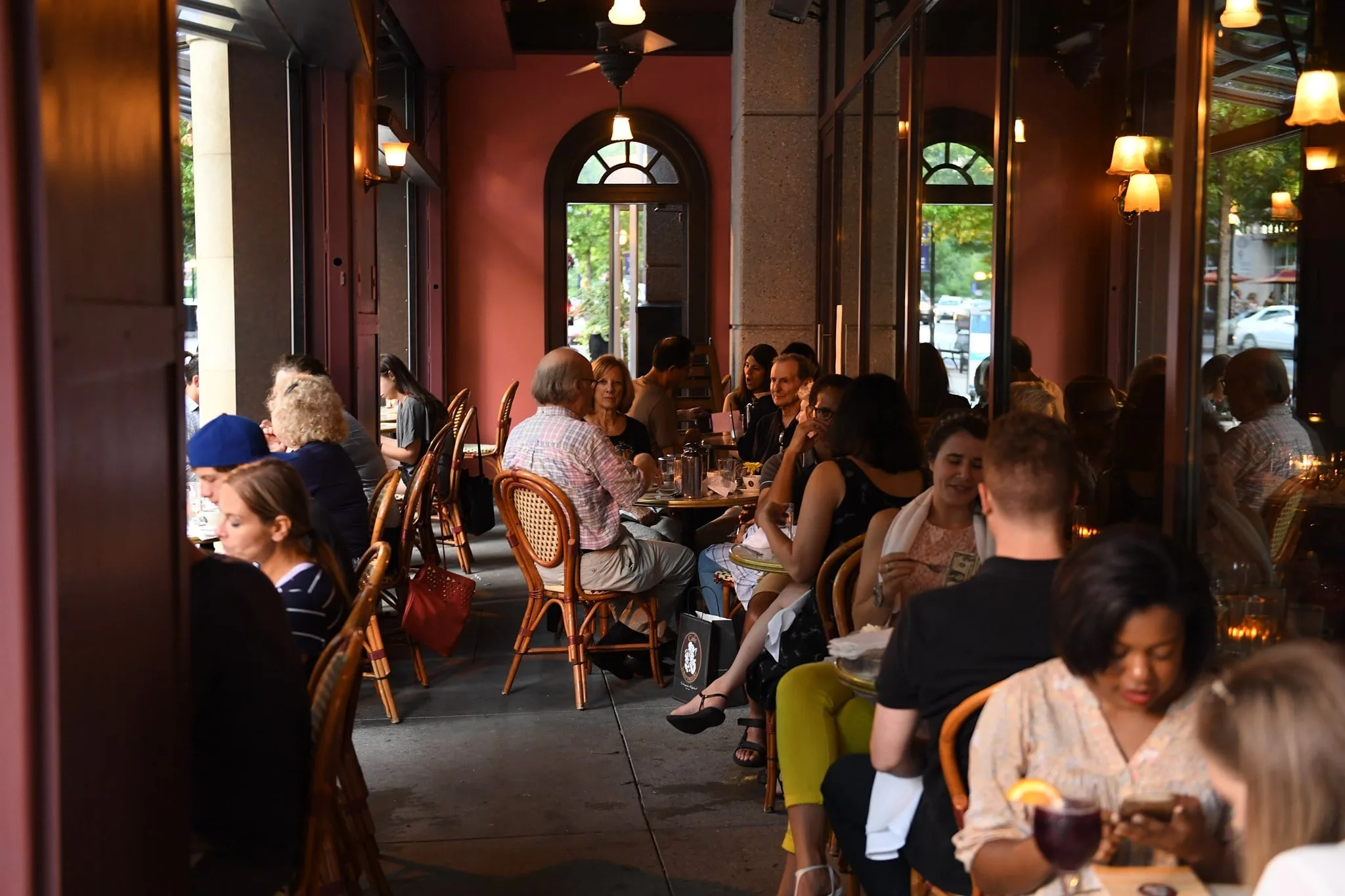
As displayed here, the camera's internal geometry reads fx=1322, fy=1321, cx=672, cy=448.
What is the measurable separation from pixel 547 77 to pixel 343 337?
17.9ft

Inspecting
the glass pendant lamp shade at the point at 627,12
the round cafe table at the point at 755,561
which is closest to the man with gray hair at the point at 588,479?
the round cafe table at the point at 755,561

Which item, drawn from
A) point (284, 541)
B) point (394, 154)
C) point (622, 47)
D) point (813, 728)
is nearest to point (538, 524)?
point (284, 541)

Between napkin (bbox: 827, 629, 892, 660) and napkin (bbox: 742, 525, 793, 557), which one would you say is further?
napkin (bbox: 742, 525, 793, 557)

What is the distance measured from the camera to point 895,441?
13.2ft

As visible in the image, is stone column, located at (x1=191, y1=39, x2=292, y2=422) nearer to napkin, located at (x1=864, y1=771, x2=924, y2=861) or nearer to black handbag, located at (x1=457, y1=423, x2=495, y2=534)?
black handbag, located at (x1=457, y1=423, x2=495, y2=534)

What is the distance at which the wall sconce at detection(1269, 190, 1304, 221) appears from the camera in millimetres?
2359

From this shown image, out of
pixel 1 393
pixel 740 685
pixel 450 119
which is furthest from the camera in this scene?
pixel 450 119

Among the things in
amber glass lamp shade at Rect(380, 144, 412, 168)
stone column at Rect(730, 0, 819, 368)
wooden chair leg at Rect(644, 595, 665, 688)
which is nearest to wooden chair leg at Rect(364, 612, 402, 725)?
wooden chair leg at Rect(644, 595, 665, 688)

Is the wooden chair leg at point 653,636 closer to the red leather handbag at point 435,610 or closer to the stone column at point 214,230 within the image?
the red leather handbag at point 435,610

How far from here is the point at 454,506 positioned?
26.6 ft

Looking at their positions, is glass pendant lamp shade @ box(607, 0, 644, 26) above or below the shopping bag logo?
above

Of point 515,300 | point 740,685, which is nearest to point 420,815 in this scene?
point 740,685

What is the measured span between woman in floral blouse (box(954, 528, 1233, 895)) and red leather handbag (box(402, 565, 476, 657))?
3296 millimetres

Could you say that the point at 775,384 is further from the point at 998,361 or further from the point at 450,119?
the point at 450,119
